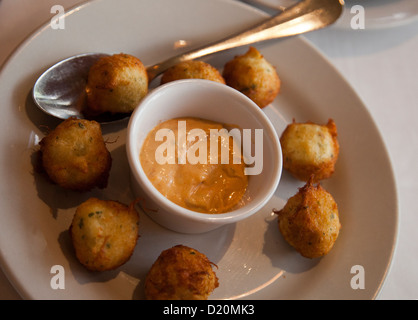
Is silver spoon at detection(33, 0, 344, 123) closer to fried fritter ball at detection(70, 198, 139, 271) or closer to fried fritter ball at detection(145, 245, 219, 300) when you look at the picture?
fried fritter ball at detection(70, 198, 139, 271)

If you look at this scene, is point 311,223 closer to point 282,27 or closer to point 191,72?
point 191,72

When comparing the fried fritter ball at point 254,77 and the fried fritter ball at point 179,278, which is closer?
the fried fritter ball at point 179,278

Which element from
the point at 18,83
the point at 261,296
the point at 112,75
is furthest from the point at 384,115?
the point at 18,83

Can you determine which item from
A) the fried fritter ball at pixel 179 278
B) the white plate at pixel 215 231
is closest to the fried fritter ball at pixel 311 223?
the white plate at pixel 215 231

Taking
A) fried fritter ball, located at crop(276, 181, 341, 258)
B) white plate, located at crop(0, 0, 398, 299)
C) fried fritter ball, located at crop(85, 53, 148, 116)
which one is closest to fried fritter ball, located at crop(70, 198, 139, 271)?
white plate, located at crop(0, 0, 398, 299)

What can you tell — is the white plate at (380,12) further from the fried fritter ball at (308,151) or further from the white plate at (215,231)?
the fried fritter ball at (308,151)
